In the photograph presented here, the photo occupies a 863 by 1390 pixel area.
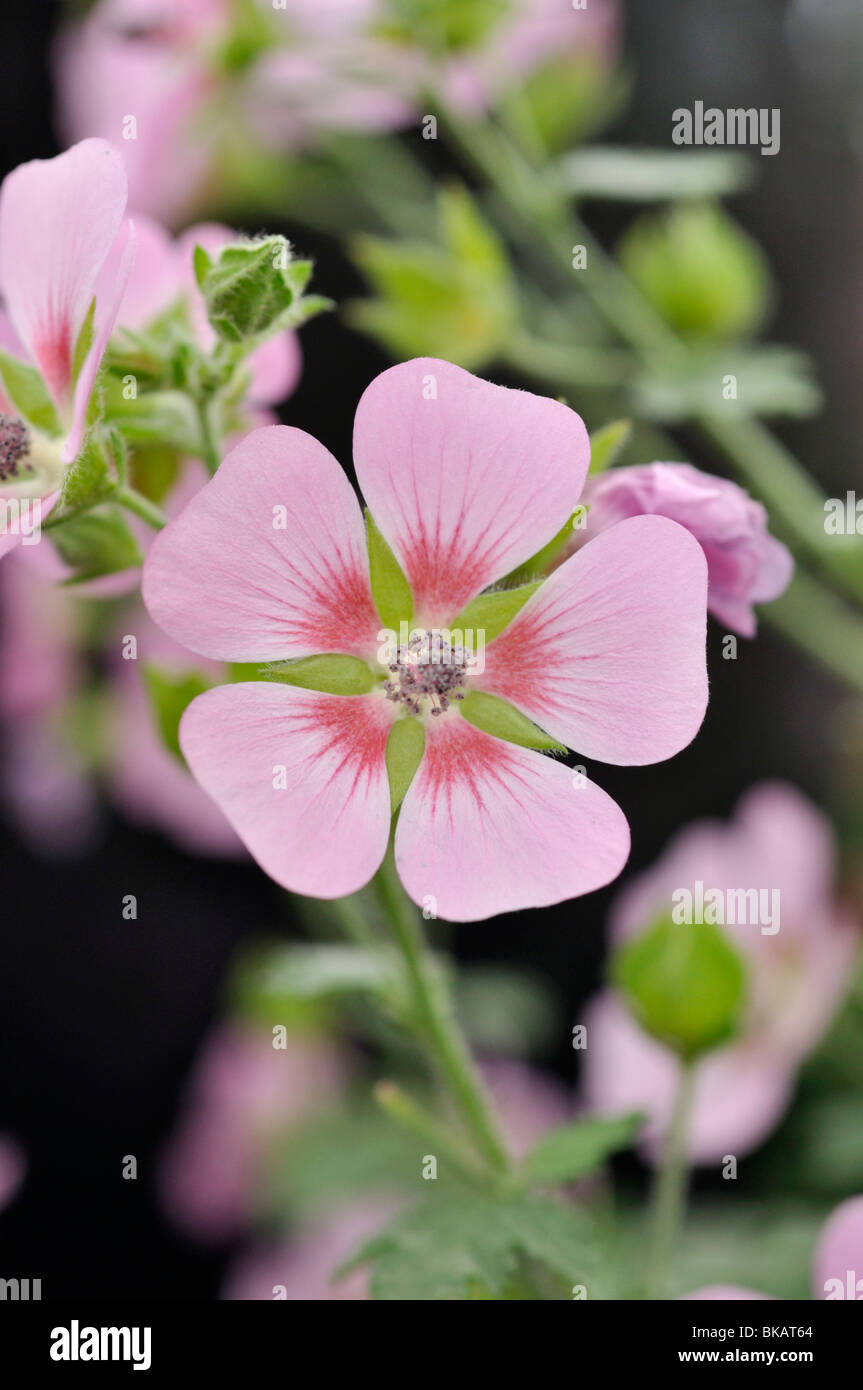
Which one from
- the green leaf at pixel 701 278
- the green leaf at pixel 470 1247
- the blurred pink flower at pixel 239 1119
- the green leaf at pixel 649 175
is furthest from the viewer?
the blurred pink flower at pixel 239 1119

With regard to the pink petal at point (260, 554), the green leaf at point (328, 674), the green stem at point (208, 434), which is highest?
the green stem at point (208, 434)

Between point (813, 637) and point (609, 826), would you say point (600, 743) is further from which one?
point (813, 637)

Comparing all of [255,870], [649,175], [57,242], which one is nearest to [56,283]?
[57,242]

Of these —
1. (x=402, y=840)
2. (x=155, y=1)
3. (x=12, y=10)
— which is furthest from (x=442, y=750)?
(x=12, y=10)

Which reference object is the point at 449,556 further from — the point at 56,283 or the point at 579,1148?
the point at 579,1148

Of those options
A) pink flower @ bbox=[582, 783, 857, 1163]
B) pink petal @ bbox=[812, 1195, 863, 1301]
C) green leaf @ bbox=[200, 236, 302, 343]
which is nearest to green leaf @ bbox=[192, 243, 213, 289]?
green leaf @ bbox=[200, 236, 302, 343]

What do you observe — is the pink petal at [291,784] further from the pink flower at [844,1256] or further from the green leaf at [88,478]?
the pink flower at [844,1256]

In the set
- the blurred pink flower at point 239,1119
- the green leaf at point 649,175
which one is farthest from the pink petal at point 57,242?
the blurred pink flower at point 239,1119
